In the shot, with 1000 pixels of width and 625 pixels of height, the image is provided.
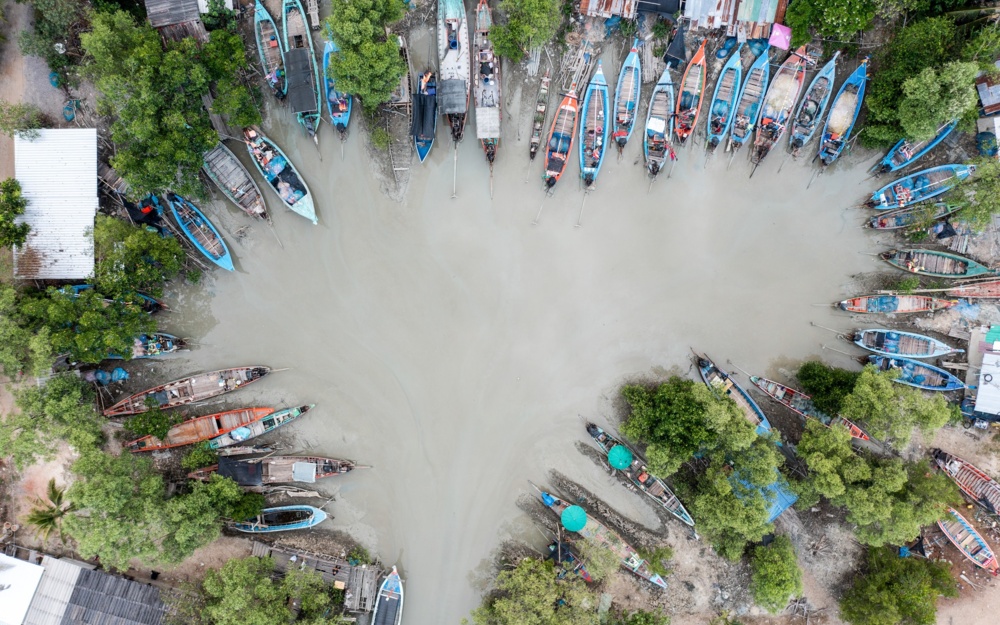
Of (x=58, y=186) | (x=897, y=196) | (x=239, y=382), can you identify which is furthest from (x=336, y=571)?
(x=897, y=196)

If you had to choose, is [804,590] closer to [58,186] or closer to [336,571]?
[336,571]

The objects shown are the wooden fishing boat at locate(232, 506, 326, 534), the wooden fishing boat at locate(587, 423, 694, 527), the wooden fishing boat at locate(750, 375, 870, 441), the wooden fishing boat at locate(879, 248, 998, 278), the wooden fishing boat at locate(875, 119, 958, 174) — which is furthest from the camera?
the wooden fishing boat at locate(587, 423, 694, 527)

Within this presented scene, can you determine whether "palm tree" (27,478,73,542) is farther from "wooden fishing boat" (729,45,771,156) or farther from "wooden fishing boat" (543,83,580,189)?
"wooden fishing boat" (729,45,771,156)

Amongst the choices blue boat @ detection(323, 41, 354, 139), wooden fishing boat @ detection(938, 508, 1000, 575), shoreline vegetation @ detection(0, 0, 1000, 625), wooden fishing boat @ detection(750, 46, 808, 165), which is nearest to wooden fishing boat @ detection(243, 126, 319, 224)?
shoreline vegetation @ detection(0, 0, 1000, 625)

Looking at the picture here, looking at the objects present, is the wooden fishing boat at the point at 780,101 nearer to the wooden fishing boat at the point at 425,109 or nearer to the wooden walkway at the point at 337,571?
the wooden fishing boat at the point at 425,109

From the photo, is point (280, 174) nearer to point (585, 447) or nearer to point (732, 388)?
point (585, 447)

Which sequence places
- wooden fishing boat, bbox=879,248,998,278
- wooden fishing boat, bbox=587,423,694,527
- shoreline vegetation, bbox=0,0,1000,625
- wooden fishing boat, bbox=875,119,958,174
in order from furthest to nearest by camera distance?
wooden fishing boat, bbox=587,423,694,527 < wooden fishing boat, bbox=879,248,998,278 < wooden fishing boat, bbox=875,119,958,174 < shoreline vegetation, bbox=0,0,1000,625

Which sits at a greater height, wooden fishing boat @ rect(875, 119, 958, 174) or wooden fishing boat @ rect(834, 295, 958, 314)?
wooden fishing boat @ rect(875, 119, 958, 174)
